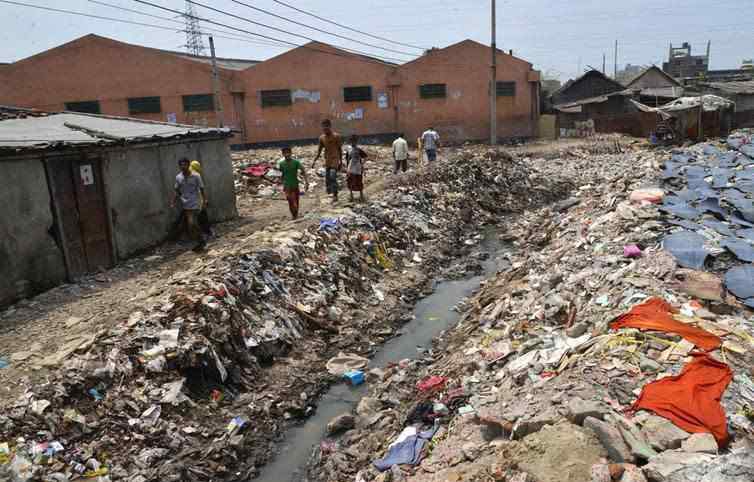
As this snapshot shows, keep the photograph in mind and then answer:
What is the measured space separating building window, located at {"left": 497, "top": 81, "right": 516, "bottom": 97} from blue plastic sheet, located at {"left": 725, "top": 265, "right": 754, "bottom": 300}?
940 inches

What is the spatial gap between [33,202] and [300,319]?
391 cm

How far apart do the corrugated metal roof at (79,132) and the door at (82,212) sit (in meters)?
0.34

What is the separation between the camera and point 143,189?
9.44 meters

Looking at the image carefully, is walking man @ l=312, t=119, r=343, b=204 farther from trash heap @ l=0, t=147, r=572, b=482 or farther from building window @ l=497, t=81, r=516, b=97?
building window @ l=497, t=81, r=516, b=97

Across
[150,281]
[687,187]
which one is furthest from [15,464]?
[687,187]

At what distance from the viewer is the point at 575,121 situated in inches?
1318

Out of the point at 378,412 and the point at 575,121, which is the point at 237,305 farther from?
the point at 575,121

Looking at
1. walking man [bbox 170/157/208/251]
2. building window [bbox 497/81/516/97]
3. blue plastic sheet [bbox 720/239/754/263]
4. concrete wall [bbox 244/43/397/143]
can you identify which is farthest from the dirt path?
building window [bbox 497/81/516/97]

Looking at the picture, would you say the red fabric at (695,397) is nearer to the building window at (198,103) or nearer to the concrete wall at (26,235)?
the concrete wall at (26,235)

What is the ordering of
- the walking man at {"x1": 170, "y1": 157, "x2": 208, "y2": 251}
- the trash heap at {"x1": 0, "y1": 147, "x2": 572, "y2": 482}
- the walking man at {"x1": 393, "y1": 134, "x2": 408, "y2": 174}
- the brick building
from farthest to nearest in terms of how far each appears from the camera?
1. the brick building
2. the walking man at {"x1": 393, "y1": 134, "x2": 408, "y2": 174}
3. the walking man at {"x1": 170, "y1": 157, "x2": 208, "y2": 251}
4. the trash heap at {"x1": 0, "y1": 147, "x2": 572, "y2": 482}

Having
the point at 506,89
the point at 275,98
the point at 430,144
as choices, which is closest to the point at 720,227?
the point at 430,144

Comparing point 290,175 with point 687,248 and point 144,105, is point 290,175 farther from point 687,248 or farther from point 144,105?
point 144,105

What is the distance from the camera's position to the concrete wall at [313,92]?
2641 cm

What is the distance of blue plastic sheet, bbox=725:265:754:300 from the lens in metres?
5.30
